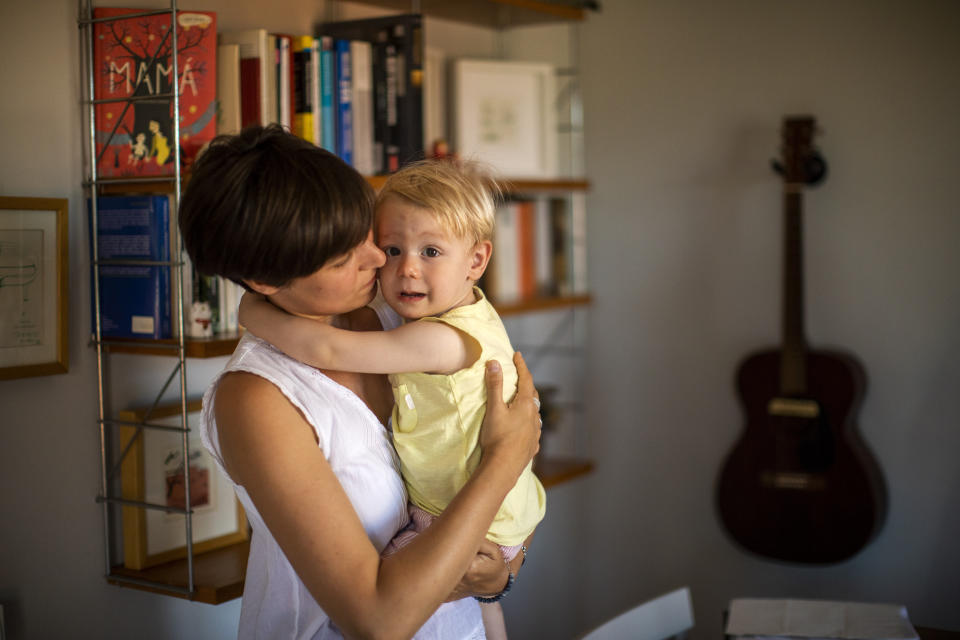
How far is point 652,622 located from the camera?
188 centimetres

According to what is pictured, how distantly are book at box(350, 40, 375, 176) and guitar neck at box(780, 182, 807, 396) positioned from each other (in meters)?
1.15

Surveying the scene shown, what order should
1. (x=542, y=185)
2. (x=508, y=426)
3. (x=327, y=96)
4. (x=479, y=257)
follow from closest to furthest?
(x=508, y=426) < (x=479, y=257) < (x=327, y=96) < (x=542, y=185)

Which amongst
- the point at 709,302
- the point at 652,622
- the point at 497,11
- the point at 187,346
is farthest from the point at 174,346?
the point at 709,302

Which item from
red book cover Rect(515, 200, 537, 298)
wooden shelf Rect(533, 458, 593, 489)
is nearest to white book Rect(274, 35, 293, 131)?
red book cover Rect(515, 200, 537, 298)

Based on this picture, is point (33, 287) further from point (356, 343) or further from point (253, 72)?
point (356, 343)

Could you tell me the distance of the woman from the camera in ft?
3.60

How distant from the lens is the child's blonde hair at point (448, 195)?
54.5 inches

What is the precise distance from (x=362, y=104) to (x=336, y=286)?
3.27 ft

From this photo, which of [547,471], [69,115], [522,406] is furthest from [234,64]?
[547,471]

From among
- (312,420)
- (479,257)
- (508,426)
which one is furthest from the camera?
(479,257)

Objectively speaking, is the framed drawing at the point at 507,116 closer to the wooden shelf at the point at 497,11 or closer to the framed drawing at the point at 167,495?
the wooden shelf at the point at 497,11

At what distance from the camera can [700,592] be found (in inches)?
113

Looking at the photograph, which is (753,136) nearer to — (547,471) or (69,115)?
(547,471)

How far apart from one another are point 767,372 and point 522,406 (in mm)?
1440
